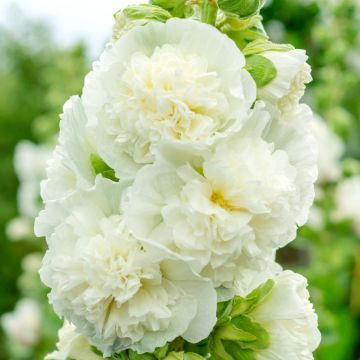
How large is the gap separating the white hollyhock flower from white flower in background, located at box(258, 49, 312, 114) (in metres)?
0.07

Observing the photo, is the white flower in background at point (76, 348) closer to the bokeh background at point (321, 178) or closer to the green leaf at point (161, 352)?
the green leaf at point (161, 352)

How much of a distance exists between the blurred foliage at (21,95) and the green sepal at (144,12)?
10.3 ft

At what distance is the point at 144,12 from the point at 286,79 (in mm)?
269

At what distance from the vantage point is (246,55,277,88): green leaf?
4.48 ft

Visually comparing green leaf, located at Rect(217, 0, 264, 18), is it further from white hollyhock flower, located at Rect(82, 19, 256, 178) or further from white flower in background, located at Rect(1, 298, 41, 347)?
white flower in background, located at Rect(1, 298, 41, 347)

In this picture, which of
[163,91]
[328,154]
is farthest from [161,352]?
[328,154]

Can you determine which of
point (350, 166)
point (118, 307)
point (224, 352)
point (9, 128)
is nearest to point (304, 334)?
point (224, 352)

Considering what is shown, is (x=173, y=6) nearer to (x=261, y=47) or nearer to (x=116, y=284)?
(x=261, y=47)

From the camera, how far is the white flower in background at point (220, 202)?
4.14 feet

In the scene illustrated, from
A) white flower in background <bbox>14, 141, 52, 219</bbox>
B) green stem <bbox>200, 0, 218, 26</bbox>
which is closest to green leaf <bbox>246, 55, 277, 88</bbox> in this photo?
green stem <bbox>200, 0, 218, 26</bbox>

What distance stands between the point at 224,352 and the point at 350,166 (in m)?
2.49

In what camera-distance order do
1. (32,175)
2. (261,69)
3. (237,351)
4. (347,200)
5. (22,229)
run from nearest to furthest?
1. (261,69)
2. (237,351)
3. (347,200)
4. (32,175)
5. (22,229)

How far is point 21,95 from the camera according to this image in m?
14.1

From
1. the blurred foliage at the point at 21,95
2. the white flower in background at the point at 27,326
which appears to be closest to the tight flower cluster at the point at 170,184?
the blurred foliage at the point at 21,95
